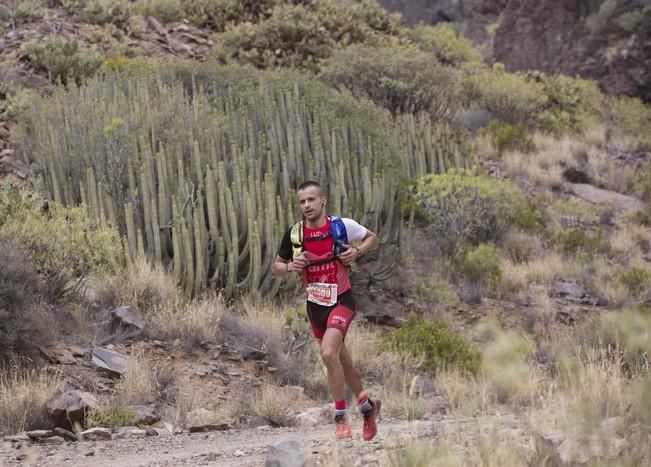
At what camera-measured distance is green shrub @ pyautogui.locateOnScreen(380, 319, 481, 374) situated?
33.1ft

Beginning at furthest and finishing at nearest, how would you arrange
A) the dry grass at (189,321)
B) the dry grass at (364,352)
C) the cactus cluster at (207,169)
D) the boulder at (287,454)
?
the cactus cluster at (207,169) → the dry grass at (364,352) → the dry grass at (189,321) → the boulder at (287,454)

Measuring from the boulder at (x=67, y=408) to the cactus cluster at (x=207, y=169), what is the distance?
3.38 m

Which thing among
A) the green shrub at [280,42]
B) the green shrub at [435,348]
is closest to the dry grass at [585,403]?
the green shrub at [435,348]

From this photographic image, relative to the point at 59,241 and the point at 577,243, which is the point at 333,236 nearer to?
the point at 59,241

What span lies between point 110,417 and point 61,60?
1090 centimetres

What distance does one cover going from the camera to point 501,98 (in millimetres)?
24688

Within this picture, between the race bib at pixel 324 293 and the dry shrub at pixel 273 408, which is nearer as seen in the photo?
the race bib at pixel 324 293

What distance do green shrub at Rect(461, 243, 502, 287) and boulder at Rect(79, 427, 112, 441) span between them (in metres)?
8.33

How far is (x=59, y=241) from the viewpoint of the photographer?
9.57m

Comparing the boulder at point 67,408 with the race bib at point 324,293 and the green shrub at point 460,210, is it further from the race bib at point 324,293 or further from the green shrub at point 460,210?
the green shrub at point 460,210

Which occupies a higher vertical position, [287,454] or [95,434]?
[287,454]

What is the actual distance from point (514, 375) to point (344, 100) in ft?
37.8

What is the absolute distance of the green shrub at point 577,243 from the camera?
1650 centimetres

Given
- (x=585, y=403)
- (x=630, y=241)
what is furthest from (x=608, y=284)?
(x=585, y=403)
